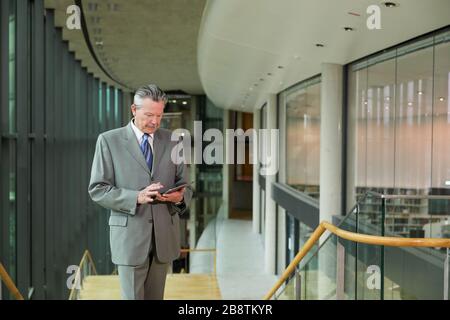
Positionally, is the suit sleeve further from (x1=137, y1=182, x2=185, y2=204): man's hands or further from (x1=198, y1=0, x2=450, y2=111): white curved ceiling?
(x1=198, y1=0, x2=450, y2=111): white curved ceiling

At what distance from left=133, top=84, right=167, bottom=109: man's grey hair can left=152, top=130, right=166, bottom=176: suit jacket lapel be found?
21 cm

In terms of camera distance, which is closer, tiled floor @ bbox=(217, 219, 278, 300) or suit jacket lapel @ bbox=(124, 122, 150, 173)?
suit jacket lapel @ bbox=(124, 122, 150, 173)

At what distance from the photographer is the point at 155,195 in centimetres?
284

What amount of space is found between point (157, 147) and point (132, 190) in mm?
260

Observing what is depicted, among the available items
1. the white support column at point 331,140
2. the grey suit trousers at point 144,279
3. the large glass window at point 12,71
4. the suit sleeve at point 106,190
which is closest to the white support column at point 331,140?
the white support column at point 331,140

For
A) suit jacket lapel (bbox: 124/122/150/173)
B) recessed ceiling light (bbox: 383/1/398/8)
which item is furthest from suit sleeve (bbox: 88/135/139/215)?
recessed ceiling light (bbox: 383/1/398/8)

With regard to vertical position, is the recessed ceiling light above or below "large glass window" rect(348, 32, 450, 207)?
above

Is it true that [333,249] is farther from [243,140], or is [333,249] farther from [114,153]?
[114,153]

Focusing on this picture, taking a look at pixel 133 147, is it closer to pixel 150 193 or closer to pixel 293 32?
pixel 150 193

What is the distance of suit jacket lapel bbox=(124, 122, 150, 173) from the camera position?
2947 mm

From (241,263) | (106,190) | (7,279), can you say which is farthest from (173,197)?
(241,263)

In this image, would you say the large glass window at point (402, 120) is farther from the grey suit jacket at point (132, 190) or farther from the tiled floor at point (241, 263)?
the grey suit jacket at point (132, 190)
